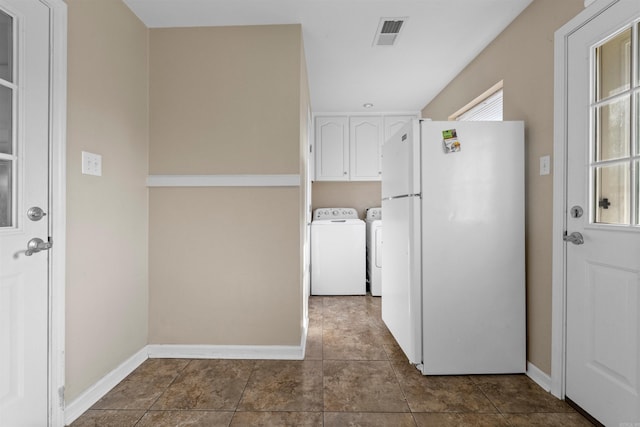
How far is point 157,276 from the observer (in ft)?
7.23

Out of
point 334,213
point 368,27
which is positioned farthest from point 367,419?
point 334,213

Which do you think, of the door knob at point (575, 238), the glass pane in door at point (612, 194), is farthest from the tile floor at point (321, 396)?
the glass pane in door at point (612, 194)

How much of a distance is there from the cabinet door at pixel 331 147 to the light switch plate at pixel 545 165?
2.51 meters

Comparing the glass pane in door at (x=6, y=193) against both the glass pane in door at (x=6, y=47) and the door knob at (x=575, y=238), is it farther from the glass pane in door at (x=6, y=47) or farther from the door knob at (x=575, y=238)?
the door knob at (x=575, y=238)

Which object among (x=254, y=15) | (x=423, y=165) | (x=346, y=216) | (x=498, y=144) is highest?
(x=254, y=15)

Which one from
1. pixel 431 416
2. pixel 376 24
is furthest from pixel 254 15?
pixel 431 416

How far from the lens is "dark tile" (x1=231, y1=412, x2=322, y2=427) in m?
1.49

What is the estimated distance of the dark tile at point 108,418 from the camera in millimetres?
1497

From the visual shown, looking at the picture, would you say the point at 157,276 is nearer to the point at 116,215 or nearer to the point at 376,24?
the point at 116,215

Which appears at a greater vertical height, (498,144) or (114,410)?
(498,144)

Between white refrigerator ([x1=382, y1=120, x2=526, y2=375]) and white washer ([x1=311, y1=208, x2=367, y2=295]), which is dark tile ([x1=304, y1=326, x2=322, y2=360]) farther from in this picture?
white washer ([x1=311, y1=208, x2=367, y2=295])

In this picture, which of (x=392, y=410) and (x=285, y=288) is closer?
(x=392, y=410)

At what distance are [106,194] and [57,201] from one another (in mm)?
335

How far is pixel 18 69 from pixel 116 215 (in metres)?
0.83
